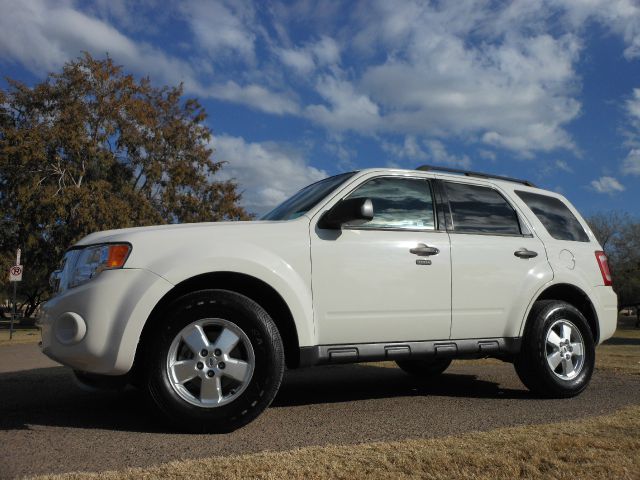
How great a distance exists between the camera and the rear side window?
596cm

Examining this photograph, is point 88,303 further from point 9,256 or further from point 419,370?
point 9,256

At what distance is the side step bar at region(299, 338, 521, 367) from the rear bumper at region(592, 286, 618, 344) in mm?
1095

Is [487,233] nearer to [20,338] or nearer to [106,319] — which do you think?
[106,319]

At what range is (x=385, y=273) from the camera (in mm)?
4727

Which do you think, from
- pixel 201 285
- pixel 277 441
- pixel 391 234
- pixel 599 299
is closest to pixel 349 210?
pixel 391 234

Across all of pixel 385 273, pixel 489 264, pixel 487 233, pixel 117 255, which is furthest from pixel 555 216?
pixel 117 255

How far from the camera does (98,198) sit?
86.0ft

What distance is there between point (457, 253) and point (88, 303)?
2928 millimetres

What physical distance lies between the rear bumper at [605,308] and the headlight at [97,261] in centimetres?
443

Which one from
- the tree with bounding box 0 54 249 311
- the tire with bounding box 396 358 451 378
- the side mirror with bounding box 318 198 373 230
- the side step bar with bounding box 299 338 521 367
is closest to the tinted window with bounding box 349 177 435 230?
the side mirror with bounding box 318 198 373 230

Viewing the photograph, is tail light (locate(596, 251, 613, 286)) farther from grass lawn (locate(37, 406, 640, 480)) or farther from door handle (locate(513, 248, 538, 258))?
grass lawn (locate(37, 406, 640, 480))

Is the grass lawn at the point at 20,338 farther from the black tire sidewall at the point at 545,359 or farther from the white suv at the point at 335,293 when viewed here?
the black tire sidewall at the point at 545,359

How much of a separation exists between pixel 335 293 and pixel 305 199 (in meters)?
1.03

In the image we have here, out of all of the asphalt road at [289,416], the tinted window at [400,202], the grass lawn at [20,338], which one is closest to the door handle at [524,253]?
the tinted window at [400,202]
